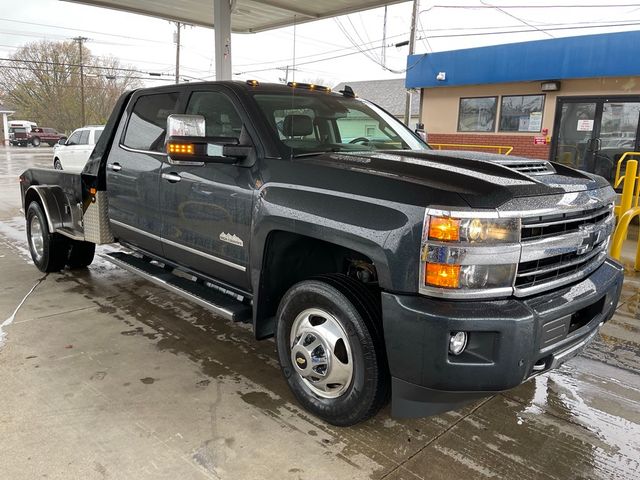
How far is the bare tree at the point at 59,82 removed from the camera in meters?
57.2

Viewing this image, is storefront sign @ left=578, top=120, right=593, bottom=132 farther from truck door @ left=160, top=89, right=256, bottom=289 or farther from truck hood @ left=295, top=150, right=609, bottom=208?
truck door @ left=160, top=89, right=256, bottom=289

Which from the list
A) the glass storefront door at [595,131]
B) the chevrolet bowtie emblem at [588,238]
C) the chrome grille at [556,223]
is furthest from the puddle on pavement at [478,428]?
the glass storefront door at [595,131]

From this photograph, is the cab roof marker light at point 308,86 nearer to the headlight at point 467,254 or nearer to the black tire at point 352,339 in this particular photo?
the black tire at point 352,339

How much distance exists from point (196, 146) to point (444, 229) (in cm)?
161

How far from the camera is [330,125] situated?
3.92 metres

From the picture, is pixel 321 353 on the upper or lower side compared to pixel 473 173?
lower

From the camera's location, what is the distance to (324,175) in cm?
288

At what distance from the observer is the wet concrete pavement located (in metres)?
2.67

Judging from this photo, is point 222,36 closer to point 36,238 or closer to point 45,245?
point 36,238

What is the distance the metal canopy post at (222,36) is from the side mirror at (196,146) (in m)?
7.28

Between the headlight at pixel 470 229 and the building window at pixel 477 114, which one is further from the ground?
the building window at pixel 477 114

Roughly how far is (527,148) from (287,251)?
12634 mm

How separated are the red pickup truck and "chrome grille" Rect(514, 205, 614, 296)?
56.6 metres

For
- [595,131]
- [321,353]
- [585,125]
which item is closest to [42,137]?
[585,125]
